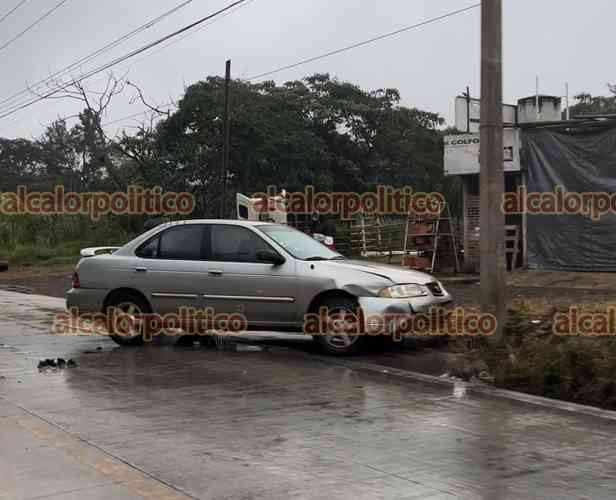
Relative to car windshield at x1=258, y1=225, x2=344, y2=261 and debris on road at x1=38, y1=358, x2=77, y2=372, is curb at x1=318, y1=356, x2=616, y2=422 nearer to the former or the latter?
car windshield at x1=258, y1=225, x2=344, y2=261

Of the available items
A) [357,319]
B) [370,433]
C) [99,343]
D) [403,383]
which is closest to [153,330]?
[99,343]

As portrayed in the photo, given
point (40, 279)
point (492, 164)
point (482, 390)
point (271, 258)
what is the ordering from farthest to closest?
point (40, 279)
point (271, 258)
point (492, 164)
point (482, 390)

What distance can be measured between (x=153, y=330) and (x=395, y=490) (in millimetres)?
6674

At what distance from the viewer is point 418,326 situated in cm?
970

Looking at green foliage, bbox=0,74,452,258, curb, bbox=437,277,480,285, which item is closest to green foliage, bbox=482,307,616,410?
curb, bbox=437,277,480,285

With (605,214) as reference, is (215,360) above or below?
below

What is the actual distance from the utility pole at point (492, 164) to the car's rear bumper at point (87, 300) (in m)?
5.18

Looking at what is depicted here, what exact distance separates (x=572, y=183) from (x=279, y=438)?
506 inches

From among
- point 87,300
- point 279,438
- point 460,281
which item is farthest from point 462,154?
point 279,438

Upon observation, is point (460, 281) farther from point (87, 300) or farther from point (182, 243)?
point (87, 300)

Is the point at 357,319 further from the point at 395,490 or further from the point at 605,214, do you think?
the point at 605,214

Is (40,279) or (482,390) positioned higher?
(40,279)

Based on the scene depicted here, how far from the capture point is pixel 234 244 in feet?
34.1

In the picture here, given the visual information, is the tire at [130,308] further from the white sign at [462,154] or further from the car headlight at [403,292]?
the white sign at [462,154]
